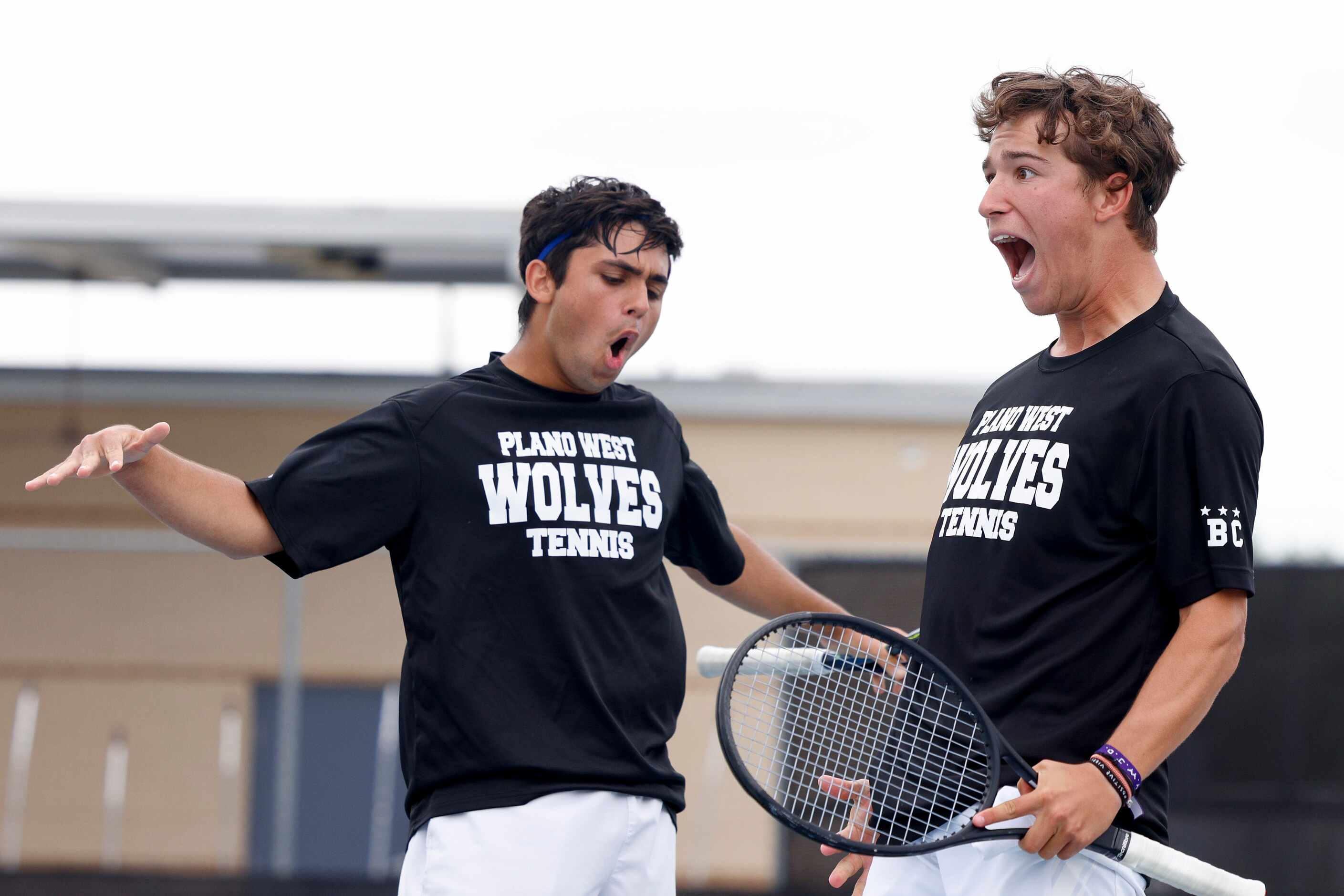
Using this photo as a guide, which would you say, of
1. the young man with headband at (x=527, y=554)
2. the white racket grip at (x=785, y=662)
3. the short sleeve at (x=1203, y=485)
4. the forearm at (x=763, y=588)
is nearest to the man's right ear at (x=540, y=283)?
the young man with headband at (x=527, y=554)

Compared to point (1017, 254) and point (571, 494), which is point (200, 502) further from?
point (1017, 254)

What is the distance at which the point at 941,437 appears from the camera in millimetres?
10297

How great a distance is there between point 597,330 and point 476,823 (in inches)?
37.3

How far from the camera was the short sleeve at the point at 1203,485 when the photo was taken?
2076mm

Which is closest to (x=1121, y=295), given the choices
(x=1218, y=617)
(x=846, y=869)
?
(x=1218, y=617)

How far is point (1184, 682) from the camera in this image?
2074 millimetres

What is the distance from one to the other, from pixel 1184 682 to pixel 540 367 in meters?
1.35

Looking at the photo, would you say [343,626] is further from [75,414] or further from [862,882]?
[862,882]

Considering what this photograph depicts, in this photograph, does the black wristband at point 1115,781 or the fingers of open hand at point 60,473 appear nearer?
the black wristband at point 1115,781

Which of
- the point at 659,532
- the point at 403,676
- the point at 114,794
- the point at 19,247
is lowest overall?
the point at 114,794

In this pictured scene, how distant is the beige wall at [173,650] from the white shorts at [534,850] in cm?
724

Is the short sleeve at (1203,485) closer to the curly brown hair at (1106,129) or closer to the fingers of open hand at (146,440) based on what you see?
the curly brown hair at (1106,129)

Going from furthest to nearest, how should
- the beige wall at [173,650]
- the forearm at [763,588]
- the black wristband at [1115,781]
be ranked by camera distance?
the beige wall at [173,650] → the forearm at [763,588] → the black wristband at [1115,781]

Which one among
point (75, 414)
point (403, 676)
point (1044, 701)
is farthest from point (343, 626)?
point (1044, 701)
